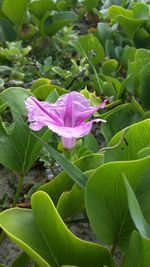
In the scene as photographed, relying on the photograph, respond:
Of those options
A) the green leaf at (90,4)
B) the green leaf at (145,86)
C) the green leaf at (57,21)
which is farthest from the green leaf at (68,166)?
the green leaf at (90,4)

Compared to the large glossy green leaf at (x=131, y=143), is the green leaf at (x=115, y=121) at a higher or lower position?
lower

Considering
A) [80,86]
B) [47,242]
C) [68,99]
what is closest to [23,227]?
[47,242]

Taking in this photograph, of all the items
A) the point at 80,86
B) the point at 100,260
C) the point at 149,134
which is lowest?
the point at 80,86

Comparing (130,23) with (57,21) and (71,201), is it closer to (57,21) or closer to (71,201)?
(57,21)

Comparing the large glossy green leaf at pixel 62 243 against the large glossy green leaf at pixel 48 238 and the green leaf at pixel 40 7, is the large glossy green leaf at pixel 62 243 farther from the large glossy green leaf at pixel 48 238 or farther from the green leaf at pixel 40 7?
the green leaf at pixel 40 7

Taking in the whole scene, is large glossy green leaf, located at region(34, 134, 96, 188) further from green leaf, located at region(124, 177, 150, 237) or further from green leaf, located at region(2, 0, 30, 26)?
green leaf, located at region(2, 0, 30, 26)

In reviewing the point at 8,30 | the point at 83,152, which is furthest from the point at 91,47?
the point at 83,152

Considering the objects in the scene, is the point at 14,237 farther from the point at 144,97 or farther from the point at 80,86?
the point at 80,86
